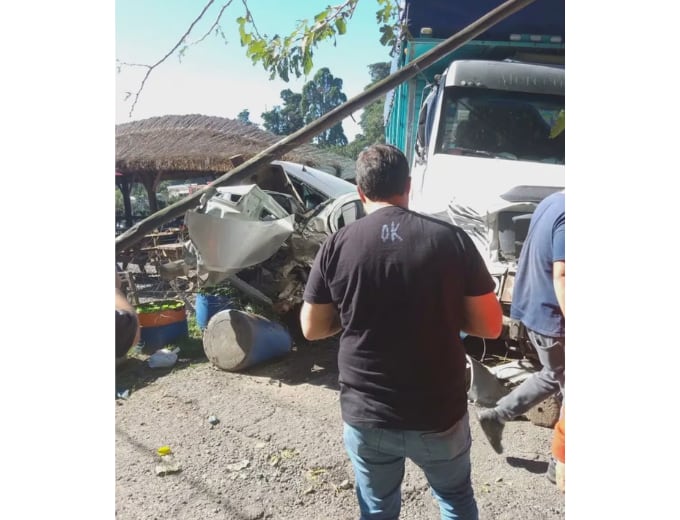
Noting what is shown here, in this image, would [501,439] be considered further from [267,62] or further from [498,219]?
[267,62]

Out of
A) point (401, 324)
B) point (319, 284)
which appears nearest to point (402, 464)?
point (401, 324)

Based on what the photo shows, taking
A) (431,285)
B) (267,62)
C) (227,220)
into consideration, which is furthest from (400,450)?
(227,220)

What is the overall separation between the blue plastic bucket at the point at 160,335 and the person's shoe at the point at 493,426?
12.1ft

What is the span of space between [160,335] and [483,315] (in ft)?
15.1

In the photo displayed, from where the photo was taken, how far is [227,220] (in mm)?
4453

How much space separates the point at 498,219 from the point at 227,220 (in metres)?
2.22

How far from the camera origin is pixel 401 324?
1.73m

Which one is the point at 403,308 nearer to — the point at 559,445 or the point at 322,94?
the point at 559,445

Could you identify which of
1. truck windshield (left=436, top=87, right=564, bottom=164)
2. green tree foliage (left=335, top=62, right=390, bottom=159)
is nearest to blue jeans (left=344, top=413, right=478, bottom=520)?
truck windshield (left=436, top=87, right=564, bottom=164)

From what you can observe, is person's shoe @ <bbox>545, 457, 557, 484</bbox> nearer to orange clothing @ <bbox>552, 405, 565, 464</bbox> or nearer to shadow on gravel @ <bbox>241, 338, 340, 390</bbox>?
orange clothing @ <bbox>552, 405, 565, 464</bbox>

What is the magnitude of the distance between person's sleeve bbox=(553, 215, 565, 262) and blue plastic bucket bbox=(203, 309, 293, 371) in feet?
9.83

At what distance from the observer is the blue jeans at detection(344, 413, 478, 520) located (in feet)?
5.82

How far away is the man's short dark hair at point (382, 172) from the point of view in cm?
178

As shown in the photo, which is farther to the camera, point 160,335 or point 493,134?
point 160,335
